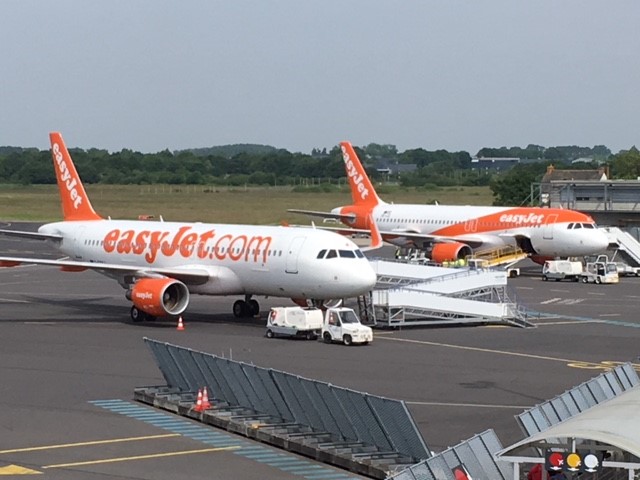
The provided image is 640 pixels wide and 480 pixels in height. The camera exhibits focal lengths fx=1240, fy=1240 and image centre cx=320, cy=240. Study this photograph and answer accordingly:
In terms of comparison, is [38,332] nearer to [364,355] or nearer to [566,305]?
[364,355]

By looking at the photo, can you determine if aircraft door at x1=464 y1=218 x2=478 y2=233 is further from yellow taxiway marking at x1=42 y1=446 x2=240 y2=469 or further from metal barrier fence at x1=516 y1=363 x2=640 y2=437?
yellow taxiway marking at x1=42 y1=446 x2=240 y2=469

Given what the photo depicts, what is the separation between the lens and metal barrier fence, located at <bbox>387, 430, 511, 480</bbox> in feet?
65.0

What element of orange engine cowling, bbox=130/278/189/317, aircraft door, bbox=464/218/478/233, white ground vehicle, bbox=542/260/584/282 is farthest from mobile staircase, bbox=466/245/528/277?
orange engine cowling, bbox=130/278/189/317

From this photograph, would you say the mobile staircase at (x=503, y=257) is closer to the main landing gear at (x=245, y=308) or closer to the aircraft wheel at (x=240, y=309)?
the main landing gear at (x=245, y=308)

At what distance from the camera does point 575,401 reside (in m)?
26.4

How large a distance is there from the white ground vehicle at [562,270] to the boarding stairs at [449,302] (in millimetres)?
18599

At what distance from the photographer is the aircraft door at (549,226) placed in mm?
78875

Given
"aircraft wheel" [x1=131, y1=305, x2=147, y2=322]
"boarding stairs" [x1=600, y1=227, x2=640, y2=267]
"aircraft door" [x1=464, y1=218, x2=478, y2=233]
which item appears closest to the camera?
"aircraft wheel" [x1=131, y1=305, x2=147, y2=322]

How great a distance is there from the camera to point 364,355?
44.0m

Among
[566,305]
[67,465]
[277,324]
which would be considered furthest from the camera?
[566,305]

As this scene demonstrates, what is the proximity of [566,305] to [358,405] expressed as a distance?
38.5m

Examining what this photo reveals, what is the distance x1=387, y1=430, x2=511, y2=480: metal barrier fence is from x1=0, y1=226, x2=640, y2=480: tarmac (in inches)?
199

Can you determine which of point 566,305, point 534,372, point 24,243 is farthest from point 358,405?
point 24,243

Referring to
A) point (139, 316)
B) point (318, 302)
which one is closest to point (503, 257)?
point (318, 302)
